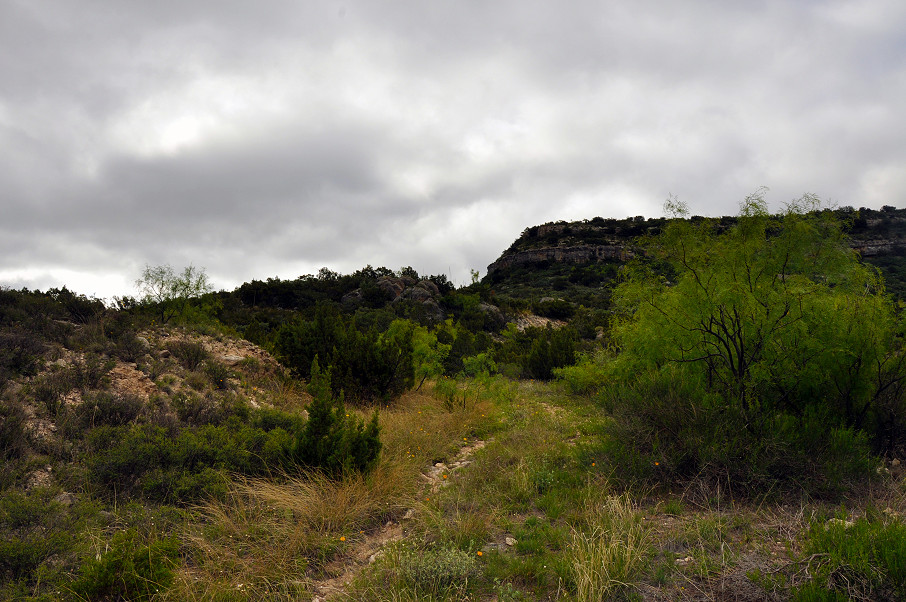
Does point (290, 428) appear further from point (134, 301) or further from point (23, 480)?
point (134, 301)

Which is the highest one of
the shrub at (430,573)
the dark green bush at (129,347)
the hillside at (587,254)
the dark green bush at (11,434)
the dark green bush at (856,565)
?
the hillside at (587,254)

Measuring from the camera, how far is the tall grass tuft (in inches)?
115

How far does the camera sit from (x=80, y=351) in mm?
6906

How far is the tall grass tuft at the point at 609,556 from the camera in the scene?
115 inches

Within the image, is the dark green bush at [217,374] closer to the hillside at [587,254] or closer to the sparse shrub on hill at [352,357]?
the sparse shrub on hill at [352,357]

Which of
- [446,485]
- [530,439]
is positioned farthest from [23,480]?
[530,439]

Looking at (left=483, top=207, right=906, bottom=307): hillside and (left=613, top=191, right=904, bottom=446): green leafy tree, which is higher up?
(left=483, top=207, right=906, bottom=307): hillside

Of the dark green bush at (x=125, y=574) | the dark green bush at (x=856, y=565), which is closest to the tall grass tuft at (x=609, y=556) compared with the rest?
the dark green bush at (x=856, y=565)

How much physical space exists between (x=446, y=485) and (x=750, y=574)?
124 inches

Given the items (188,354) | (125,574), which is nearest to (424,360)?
(188,354)

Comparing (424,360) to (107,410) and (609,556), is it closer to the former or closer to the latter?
(107,410)

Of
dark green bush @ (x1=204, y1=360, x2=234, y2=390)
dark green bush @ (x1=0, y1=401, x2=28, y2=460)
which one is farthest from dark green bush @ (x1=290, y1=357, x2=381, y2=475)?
dark green bush @ (x1=204, y1=360, x2=234, y2=390)

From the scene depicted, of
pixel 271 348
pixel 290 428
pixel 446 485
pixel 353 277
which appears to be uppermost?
pixel 353 277

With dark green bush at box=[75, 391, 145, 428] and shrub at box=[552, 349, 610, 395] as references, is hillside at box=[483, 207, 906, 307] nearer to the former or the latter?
shrub at box=[552, 349, 610, 395]
